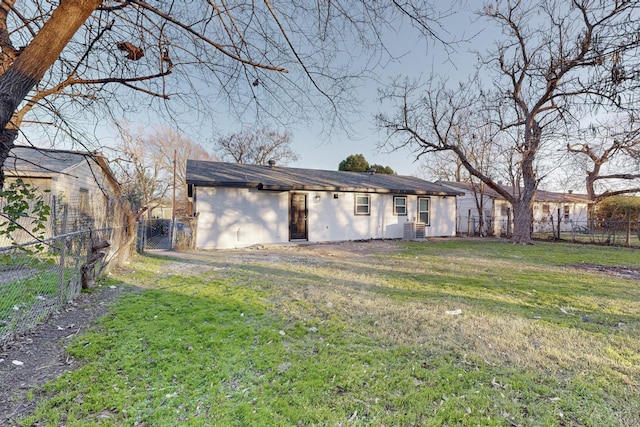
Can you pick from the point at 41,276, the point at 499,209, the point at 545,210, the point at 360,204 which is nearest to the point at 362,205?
the point at 360,204

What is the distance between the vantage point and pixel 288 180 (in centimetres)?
1229

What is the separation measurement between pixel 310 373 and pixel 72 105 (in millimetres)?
3322

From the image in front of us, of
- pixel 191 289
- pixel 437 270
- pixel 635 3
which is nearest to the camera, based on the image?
pixel 635 3

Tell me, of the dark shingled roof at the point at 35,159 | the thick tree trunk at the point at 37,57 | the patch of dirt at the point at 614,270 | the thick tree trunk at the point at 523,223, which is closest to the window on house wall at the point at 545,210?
the thick tree trunk at the point at 523,223

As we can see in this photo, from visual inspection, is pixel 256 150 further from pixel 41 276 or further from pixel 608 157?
pixel 41 276

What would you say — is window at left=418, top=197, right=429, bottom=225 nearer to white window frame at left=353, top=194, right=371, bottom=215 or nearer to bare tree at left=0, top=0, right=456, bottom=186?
white window frame at left=353, top=194, right=371, bottom=215

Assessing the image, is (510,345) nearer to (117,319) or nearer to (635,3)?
(635,3)

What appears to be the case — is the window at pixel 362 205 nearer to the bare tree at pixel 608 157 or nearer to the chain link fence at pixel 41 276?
the bare tree at pixel 608 157

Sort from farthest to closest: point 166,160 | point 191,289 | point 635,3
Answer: point 166,160, point 191,289, point 635,3

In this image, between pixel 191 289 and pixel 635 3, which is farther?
pixel 191 289

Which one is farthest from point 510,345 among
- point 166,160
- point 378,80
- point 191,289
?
point 166,160

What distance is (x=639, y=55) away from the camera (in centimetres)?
262

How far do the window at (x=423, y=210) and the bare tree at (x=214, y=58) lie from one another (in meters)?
12.7

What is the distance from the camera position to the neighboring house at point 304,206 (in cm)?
1070
